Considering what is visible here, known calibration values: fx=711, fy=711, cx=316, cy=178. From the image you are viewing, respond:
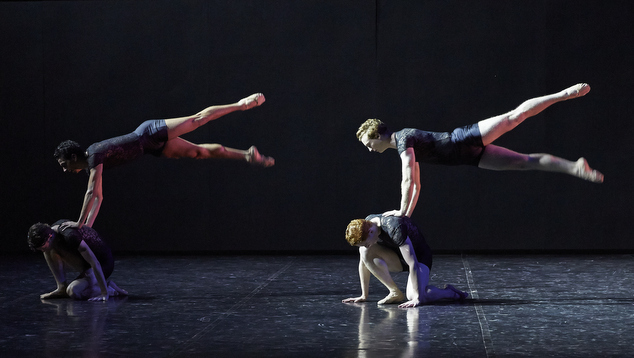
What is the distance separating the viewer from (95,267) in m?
5.00

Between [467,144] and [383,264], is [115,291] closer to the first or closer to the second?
[383,264]

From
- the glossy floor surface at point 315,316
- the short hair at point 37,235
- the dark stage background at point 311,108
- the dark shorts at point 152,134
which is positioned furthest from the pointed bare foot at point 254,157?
the dark stage background at point 311,108

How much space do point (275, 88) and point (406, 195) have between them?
12.0 ft

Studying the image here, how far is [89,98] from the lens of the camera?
27.5 ft

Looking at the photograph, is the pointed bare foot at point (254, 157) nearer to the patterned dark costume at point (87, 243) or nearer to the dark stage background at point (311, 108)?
the patterned dark costume at point (87, 243)

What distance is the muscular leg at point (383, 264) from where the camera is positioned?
475 cm

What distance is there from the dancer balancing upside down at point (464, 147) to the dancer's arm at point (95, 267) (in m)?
2.05

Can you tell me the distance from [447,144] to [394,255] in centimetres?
93

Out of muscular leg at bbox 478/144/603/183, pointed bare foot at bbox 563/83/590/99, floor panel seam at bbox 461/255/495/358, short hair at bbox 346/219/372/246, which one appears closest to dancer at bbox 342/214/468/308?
short hair at bbox 346/219/372/246

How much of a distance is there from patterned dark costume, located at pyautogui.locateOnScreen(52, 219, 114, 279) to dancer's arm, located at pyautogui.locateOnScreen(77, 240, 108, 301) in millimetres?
49

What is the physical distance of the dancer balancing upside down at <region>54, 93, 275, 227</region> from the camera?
5184 mm

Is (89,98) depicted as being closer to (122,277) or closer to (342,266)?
(122,277)

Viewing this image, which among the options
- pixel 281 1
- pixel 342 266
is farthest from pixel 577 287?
pixel 281 1

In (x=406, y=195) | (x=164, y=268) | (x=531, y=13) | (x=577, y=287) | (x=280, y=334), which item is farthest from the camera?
(x=531, y=13)
